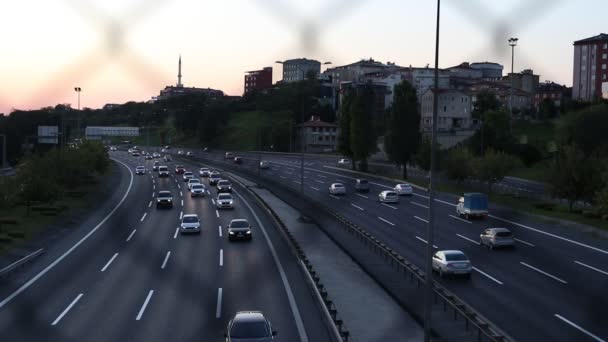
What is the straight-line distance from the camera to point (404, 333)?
4.65 meters

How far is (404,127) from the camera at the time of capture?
1953 centimetres

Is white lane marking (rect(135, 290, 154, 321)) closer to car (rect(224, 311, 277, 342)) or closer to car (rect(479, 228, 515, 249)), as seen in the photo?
car (rect(224, 311, 277, 342))

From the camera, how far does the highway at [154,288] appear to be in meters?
5.07

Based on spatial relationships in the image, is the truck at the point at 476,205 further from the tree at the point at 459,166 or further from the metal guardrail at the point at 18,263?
the metal guardrail at the point at 18,263

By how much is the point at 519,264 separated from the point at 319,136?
2525 centimetres

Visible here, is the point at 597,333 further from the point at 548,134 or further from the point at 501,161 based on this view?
the point at 548,134

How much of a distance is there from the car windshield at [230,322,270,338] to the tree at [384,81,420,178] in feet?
50.6

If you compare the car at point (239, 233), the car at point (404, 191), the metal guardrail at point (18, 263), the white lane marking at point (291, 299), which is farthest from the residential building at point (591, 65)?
the metal guardrail at point (18, 263)

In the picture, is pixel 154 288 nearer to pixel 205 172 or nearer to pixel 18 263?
pixel 18 263

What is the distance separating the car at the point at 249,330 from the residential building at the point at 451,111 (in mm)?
24561

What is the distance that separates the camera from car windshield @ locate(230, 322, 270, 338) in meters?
4.25

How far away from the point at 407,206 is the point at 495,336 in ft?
35.7

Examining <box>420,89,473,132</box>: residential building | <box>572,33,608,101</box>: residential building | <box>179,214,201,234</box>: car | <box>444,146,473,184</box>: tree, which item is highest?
<box>572,33,608,101</box>: residential building

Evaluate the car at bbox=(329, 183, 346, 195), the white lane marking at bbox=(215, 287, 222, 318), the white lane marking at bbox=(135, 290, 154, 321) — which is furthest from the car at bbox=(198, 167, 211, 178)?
the white lane marking at bbox=(215, 287, 222, 318)
